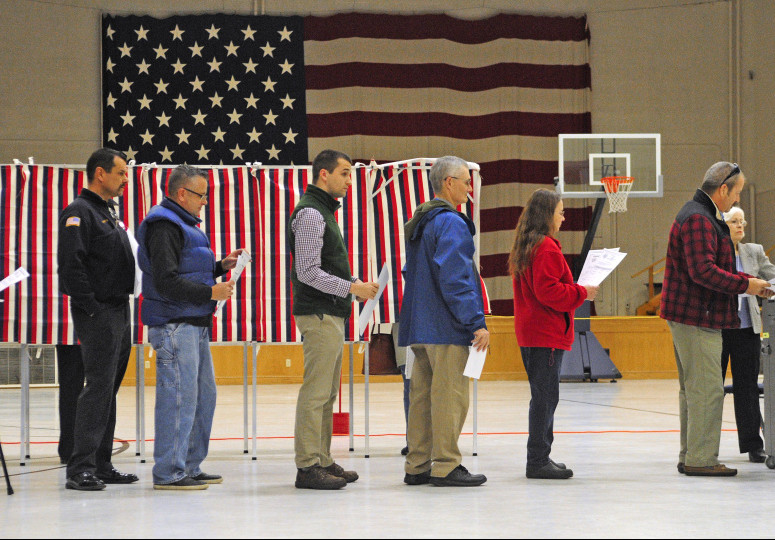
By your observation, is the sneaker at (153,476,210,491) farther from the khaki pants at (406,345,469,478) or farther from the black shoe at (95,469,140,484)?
the khaki pants at (406,345,469,478)

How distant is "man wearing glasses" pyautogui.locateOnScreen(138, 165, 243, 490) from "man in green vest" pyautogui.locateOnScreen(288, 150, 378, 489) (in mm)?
420

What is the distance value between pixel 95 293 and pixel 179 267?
52 cm

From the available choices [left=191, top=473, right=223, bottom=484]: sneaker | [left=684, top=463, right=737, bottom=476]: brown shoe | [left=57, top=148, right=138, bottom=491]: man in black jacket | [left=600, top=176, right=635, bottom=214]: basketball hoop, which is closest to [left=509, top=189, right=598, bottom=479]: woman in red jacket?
[left=684, top=463, right=737, bottom=476]: brown shoe

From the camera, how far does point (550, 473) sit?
534 centimetres

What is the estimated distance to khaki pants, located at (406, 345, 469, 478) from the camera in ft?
16.1

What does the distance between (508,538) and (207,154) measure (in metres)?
13.0

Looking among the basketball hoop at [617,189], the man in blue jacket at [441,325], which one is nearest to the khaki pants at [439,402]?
the man in blue jacket at [441,325]

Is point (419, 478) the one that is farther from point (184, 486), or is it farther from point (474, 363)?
point (184, 486)

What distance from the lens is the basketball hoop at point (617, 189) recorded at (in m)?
13.9

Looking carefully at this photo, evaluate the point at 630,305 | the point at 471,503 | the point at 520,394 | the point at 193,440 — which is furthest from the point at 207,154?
the point at 471,503

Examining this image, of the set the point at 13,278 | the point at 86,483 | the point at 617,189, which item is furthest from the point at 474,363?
the point at 617,189

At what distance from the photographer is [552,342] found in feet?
17.1

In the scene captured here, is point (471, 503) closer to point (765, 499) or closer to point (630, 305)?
point (765, 499)

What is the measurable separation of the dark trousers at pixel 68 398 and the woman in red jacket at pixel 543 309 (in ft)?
9.14
